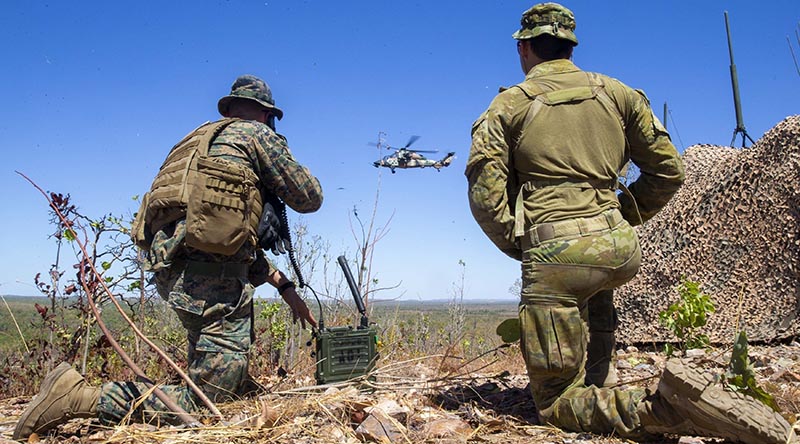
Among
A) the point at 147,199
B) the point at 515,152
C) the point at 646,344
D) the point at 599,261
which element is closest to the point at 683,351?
the point at 646,344

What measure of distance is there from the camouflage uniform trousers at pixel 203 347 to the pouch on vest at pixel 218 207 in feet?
0.80

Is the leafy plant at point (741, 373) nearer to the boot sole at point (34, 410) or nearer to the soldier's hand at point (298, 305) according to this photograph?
the soldier's hand at point (298, 305)

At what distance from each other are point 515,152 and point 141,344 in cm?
399

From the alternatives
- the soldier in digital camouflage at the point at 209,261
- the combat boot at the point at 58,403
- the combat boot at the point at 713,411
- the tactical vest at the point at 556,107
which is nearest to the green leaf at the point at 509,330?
the tactical vest at the point at 556,107

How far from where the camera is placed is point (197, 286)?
3500 mm

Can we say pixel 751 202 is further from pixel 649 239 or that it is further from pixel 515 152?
pixel 515 152

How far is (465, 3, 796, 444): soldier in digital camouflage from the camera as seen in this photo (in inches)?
115

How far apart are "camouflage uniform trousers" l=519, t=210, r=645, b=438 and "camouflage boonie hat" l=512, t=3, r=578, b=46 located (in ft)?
3.24

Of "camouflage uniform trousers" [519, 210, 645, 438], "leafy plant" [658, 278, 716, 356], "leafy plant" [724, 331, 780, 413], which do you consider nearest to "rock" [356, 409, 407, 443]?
"camouflage uniform trousers" [519, 210, 645, 438]

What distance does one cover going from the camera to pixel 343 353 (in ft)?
12.4

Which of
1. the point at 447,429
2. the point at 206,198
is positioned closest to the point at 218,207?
the point at 206,198

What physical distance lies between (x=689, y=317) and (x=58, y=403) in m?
3.95

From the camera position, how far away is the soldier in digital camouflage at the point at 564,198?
2926mm

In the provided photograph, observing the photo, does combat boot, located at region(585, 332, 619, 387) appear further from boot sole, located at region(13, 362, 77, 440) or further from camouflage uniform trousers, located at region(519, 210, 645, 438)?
boot sole, located at region(13, 362, 77, 440)
